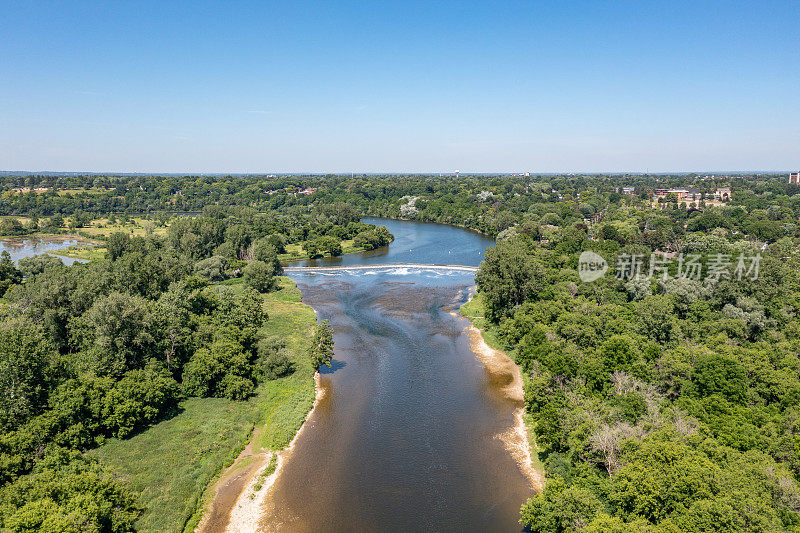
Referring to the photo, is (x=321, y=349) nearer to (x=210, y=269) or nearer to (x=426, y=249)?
(x=210, y=269)

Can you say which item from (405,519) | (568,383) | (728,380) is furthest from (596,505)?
(728,380)

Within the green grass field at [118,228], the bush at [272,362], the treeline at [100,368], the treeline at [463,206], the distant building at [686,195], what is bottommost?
the bush at [272,362]

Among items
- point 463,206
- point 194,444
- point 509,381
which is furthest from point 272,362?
point 463,206

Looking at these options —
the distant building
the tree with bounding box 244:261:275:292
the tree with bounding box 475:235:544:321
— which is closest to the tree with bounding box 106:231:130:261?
the tree with bounding box 244:261:275:292

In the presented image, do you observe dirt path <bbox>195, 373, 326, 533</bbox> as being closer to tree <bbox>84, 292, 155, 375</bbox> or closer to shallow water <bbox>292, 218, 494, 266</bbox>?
tree <bbox>84, 292, 155, 375</bbox>

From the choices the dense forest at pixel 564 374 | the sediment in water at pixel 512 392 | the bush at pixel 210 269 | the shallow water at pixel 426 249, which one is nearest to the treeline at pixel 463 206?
the shallow water at pixel 426 249

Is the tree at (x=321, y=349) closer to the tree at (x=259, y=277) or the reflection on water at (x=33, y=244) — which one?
the tree at (x=259, y=277)
